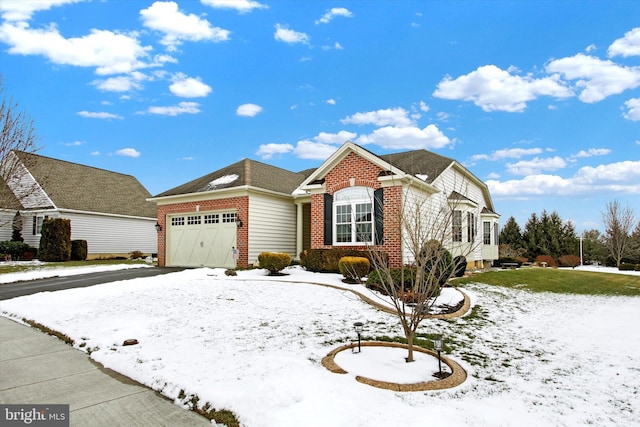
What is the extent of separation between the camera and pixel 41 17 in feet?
42.7

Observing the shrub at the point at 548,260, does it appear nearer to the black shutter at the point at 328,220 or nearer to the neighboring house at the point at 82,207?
the black shutter at the point at 328,220

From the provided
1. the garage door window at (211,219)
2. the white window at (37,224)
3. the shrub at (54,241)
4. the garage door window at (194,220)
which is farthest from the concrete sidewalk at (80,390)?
the white window at (37,224)

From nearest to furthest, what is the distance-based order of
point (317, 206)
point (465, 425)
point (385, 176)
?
point (465, 425)
point (385, 176)
point (317, 206)

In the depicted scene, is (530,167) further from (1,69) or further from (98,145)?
(1,69)

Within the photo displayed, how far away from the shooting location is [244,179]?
1734cm

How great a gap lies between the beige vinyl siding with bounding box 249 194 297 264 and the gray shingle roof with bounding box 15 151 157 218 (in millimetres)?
14417

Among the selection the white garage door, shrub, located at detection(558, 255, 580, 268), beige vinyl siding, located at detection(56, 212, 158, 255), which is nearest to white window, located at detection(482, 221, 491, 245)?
the white garage door

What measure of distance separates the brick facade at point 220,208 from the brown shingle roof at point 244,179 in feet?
2.04

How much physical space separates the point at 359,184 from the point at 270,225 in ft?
17.3

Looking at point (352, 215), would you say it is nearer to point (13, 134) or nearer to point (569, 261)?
point (13, 134)

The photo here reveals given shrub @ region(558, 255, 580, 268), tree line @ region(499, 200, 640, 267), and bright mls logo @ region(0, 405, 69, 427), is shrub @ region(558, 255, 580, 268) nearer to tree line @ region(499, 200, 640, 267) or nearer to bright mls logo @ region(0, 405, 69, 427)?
tree line @ region(499, 200, 640, 267)

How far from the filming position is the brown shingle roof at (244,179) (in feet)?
57.8

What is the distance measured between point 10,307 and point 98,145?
52.3 ft

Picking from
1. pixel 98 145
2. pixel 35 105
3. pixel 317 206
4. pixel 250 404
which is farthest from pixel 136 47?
pixel 250 404
